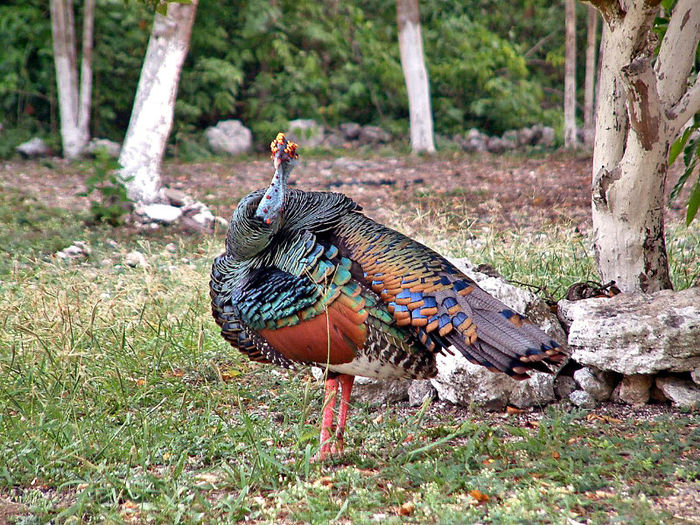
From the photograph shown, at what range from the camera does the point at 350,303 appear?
3285 mm

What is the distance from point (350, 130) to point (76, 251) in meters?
7.70

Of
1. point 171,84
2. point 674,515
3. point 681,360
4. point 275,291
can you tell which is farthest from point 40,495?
point 171,84

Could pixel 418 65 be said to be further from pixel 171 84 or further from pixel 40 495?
pixel 40 495

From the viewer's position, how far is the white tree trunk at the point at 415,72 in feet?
39.0

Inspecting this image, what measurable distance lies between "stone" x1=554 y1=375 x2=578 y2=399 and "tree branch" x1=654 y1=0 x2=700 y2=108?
5.06 ft

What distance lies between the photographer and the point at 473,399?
13.2 feet

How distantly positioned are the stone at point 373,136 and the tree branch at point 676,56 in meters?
10.00

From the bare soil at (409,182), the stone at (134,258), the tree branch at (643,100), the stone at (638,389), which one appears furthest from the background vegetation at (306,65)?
the stone at (638,389)

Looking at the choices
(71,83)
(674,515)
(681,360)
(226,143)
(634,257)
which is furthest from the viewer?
(226,143)

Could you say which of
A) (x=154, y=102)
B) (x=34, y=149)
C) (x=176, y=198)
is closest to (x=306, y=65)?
(x=34, y=149)

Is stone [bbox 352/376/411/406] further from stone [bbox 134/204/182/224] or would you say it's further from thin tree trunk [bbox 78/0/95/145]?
thin tree trunk [bbox 78/0/95/145]

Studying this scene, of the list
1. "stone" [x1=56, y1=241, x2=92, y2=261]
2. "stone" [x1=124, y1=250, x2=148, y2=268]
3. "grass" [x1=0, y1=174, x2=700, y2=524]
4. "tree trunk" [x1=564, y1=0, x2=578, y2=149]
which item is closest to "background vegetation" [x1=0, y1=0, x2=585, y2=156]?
"tree trunk" [x1=564, y1=0, x2=578, y2=149]

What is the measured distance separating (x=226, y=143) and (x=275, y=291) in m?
10.2

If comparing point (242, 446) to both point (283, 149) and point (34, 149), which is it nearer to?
point (283, 149)
